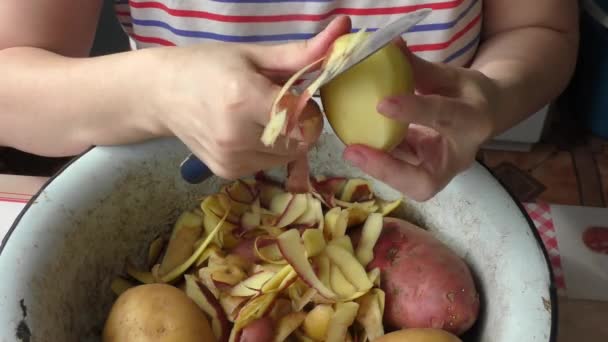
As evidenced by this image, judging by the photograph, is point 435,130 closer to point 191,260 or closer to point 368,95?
point 368,95

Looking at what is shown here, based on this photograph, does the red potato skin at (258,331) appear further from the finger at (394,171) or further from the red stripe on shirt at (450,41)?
the red stripe on shirt at (450,41)

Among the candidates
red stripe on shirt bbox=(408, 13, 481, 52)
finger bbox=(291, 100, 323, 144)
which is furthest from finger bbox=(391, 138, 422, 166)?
red stripe on shirt bbox=(408, 13, 481, 52)

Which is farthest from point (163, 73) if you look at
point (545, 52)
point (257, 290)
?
point (545, 52)

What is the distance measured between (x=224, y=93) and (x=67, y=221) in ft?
0.62

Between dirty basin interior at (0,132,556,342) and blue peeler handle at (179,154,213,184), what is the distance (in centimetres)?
2

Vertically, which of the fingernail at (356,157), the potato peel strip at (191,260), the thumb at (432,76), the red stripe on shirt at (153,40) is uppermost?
the thumb at (432,76)

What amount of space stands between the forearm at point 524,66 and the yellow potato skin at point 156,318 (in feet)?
0.84

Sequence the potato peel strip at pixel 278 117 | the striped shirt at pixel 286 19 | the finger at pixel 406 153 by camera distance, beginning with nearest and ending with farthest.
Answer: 1. the potato peel strip at pixel 278 117
2. the finger at pixel 406 153
3. the striped shirt at pixel 286 19

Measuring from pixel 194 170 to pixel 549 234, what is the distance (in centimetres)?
34

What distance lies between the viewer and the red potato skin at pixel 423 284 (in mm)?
464

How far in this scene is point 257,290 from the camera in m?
0.48

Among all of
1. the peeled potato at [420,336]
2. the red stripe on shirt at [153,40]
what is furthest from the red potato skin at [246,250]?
the red stripe on shirt at [153,40]

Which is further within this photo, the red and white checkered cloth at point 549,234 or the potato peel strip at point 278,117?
the red and white checkered cloth at point 549,234

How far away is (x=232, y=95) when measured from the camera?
14.2 inches
